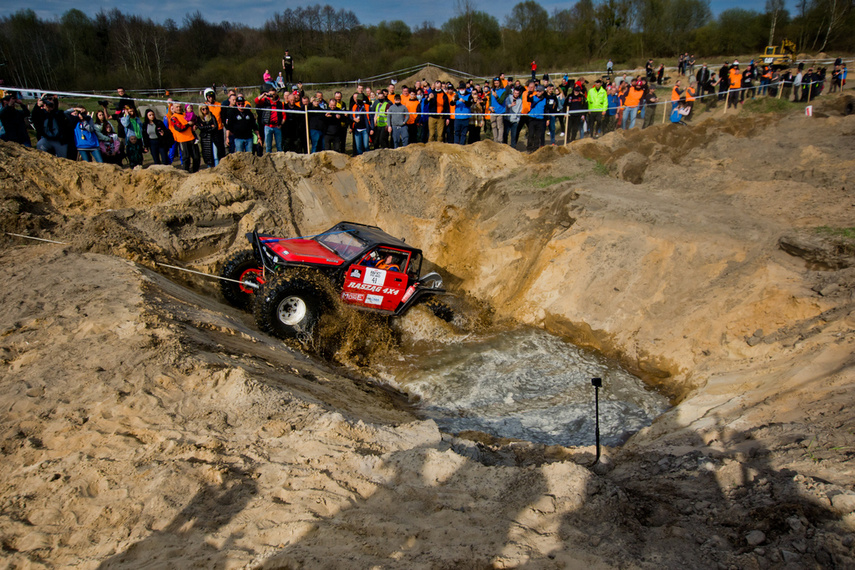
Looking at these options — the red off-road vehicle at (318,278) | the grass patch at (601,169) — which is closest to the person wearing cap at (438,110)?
the grass patch at (601,169)

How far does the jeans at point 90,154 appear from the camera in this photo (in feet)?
35.0

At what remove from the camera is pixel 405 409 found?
6.77 meters

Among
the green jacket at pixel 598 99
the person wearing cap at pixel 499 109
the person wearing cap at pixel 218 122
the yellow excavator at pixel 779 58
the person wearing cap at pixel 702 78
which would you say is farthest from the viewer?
the yellow excavator at pixel 779 58

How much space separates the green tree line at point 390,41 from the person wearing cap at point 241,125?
18825 millimetres

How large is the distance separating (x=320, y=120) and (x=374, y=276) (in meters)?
5.98

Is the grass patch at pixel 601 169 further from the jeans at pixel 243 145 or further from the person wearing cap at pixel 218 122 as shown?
the person wearing cap at pixel 218 122

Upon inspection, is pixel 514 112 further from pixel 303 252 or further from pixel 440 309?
pixel 303 252

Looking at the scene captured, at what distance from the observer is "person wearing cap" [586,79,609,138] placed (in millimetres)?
15555

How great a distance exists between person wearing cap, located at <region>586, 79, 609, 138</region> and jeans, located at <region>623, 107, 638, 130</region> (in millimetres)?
702

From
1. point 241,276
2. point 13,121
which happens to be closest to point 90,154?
point 13,121

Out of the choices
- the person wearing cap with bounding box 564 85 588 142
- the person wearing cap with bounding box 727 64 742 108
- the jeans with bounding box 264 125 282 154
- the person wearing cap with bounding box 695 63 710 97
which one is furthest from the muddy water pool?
the person wearing cap with bounding box 695 63 710 97

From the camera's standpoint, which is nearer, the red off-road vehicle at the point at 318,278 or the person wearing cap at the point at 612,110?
the red off-road vehicle at the point at 318,278

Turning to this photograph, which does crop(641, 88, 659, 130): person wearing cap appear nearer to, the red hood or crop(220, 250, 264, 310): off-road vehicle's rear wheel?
Answer: the red hood

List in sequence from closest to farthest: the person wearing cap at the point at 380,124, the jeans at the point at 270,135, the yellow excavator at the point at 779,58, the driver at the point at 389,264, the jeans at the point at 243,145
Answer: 1. the driver at the point at 389,264
2. the jeans at the point at 243,145
3. the jeans at the point at 270,135
4. the person wearing cap at the point at 380,124
5. the yellow excavator at the point at 779,58
